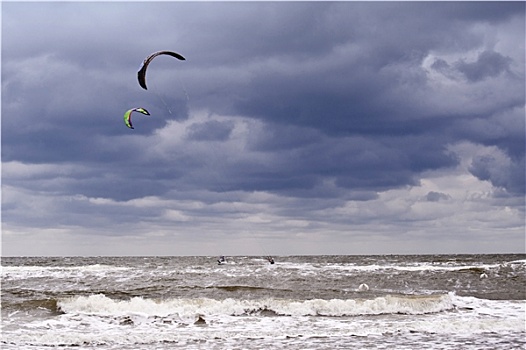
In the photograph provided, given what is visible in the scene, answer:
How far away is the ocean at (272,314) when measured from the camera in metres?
13.5

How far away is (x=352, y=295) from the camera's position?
22.7 m

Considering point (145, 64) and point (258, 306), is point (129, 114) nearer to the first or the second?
point (145, 64)

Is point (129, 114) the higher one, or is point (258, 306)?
point (129, 114)

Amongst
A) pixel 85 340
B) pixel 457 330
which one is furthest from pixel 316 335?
pixel 85 340

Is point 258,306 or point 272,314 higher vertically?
point 258,306

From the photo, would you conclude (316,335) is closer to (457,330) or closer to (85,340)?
(457,330)

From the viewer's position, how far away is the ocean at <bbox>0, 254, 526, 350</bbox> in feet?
44.3

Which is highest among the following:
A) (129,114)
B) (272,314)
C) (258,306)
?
(129,114)

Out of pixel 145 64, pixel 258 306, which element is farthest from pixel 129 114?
pixel 258 306

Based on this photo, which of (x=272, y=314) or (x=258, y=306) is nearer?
(x=272, y=314)

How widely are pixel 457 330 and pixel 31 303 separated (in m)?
14.0

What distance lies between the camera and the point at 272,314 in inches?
754

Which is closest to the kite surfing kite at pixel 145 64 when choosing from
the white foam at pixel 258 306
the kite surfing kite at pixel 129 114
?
the kite surfing kite at pixel 129 114

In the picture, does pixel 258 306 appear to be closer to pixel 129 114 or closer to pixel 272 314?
pixel 272 314
